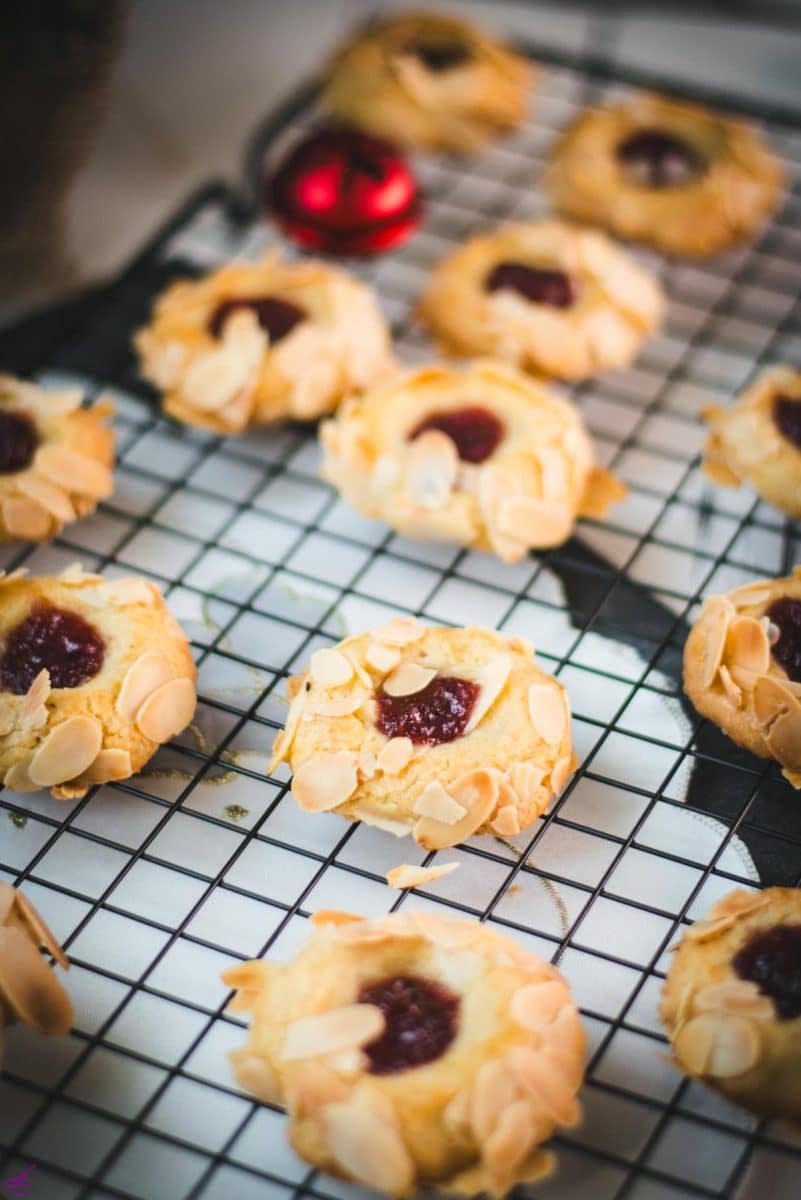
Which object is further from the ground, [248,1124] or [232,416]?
[232,416]

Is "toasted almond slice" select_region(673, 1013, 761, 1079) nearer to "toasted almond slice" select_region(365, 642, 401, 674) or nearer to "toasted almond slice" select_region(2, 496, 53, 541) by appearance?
"toasted almond slice" select_region(365, 642, 401, 674)

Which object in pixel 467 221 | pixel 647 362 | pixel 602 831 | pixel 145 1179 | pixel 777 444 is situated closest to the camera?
pixel 145 1179

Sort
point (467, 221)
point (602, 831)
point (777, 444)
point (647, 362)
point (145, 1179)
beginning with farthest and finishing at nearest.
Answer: point (467, 221)
point (647, 362)
point (777, 444)
point (602, 831)
point (145, 1179)

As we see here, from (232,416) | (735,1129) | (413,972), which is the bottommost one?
(735,1129)

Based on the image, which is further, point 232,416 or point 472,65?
point 472,65

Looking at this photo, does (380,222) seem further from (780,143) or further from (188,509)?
(780,143)

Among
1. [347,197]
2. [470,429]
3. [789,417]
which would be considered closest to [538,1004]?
[470,429]

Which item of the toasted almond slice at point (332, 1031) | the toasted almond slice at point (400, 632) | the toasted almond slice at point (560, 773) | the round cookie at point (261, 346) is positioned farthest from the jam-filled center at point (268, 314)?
the toasted almond slice at point (332, 1031)

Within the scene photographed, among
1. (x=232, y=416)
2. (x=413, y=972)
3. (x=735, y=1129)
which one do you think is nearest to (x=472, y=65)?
(x=232, y=416)
